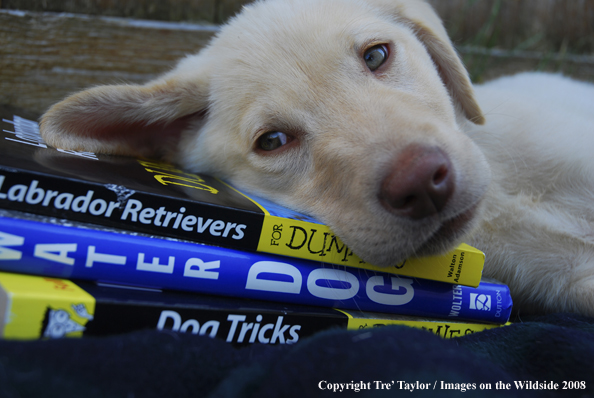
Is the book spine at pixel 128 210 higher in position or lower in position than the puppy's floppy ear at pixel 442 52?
lower

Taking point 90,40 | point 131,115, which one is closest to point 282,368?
point 131,115

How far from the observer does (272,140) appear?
68.0 inches

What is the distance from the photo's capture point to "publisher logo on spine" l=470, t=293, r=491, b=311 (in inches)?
57.5

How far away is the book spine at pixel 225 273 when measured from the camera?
108 cm

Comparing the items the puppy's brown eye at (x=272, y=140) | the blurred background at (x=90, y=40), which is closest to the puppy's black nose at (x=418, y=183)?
the puppy's brown eye at (x=272, y=140)

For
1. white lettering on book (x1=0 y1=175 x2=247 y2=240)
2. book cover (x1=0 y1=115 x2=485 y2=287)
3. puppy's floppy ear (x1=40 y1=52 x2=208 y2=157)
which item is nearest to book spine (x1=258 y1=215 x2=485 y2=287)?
book cover (x1=0 y1=115 x2=485 y2=287)

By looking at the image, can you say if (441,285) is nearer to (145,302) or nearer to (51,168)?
(145,302)

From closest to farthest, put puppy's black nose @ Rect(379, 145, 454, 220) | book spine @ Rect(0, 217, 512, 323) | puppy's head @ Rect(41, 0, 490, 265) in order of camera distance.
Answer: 1. book spine @ Rect(0, 217, 512, 323)
2. puppy's black nose @ Rect(379, 145, 454, 220)
3. puppy's head @ Rect(41, 0, 490, 265)

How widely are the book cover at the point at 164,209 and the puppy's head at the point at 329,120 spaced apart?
0.11 meters

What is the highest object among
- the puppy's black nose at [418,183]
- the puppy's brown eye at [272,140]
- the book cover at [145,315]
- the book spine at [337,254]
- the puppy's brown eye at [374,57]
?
the puppy's brown eye at [374,57]

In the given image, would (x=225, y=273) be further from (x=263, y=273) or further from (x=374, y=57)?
(x=374, y=57)

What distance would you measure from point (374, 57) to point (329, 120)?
1.23ft

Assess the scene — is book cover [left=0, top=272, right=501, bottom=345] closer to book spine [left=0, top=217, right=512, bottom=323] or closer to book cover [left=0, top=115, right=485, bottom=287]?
book spine [left=0, top=217, right=512, bottom=323]

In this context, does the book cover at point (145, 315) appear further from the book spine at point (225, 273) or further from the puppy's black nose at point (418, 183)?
the puppy's black nose at point (418, 183)
